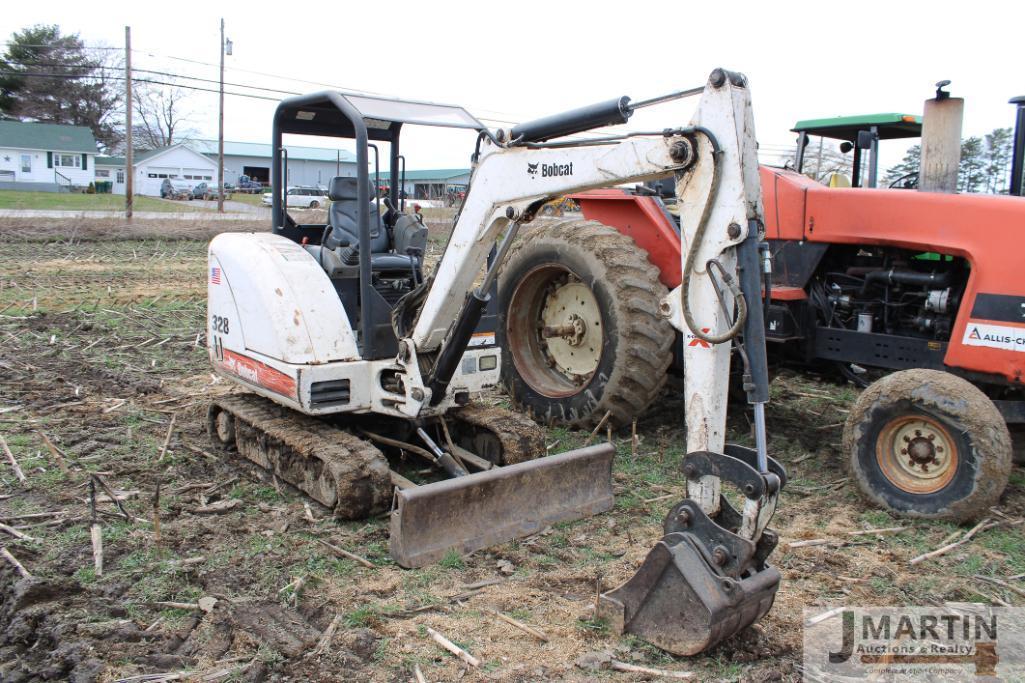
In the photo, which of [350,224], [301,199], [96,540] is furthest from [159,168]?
[96,540]

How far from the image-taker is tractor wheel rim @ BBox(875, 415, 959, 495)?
518 centimetres

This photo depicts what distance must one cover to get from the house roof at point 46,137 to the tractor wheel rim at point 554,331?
54.2m

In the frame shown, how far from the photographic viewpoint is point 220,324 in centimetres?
628

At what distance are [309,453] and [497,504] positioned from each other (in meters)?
1.20

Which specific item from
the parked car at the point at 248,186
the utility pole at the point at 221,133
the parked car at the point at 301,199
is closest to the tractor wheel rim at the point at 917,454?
the parked car at the point at 301,199

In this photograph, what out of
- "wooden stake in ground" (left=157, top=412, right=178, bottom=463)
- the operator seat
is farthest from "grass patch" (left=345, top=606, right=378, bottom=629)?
"wooden stake in ground" (left=157, top=412, right=178, bottom=463)

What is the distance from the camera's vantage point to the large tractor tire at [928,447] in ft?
16.3

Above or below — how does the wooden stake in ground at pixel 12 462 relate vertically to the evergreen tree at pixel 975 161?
below

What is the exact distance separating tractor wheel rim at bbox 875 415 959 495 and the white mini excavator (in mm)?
969

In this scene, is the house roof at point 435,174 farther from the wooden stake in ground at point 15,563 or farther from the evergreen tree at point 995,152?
the wooden stake in ground at point 15,563

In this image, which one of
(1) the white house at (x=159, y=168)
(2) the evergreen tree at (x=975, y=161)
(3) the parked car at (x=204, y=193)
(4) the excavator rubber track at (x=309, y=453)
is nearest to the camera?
(4) the excavator rubber track at (x=309, y=453)

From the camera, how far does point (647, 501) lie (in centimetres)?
552

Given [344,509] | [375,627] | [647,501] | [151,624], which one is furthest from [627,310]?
[151,624]

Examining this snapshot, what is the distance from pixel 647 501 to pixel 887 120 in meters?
→ 3.89
